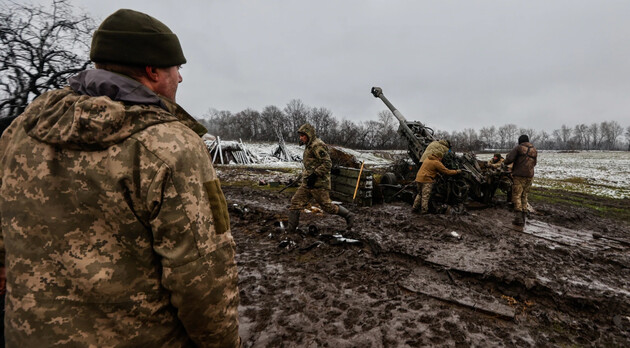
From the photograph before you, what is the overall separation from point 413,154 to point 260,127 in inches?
2637

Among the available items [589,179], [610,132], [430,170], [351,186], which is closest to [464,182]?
[430,170]

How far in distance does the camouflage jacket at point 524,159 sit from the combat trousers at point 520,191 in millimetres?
150

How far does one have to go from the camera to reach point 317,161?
19.5 ft

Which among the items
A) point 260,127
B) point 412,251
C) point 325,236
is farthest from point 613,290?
point 260,127

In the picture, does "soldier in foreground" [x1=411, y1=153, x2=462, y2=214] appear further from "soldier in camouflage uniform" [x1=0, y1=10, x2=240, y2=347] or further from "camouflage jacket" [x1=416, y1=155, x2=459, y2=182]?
"soldier in camouflage uniform" [x1=0, y1=10, x2=240, y2=347]

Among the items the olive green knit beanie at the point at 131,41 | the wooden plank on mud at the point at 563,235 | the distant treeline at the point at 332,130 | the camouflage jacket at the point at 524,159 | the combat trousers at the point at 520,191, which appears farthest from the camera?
the distant treeline at the point at 332,130

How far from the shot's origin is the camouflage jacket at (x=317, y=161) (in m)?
5.89

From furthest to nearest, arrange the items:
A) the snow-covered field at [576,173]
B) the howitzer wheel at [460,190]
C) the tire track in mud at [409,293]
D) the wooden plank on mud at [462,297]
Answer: the snow-covered field at [576,173], the howitzer wheel at [460,190], the wooden plank on mud at [462,297], the tire track in mud at [409,293]

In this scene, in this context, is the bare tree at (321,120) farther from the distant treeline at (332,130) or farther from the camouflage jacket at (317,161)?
the camouflage jacket at (317,161)

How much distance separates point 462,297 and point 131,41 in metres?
4.05

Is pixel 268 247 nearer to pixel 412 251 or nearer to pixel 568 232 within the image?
pixel 412 251

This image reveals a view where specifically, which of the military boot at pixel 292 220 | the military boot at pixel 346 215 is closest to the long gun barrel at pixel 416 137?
the military boot at pixel 346 215

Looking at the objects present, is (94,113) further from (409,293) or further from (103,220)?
(409,293)

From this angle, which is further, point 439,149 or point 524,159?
point 524,159
